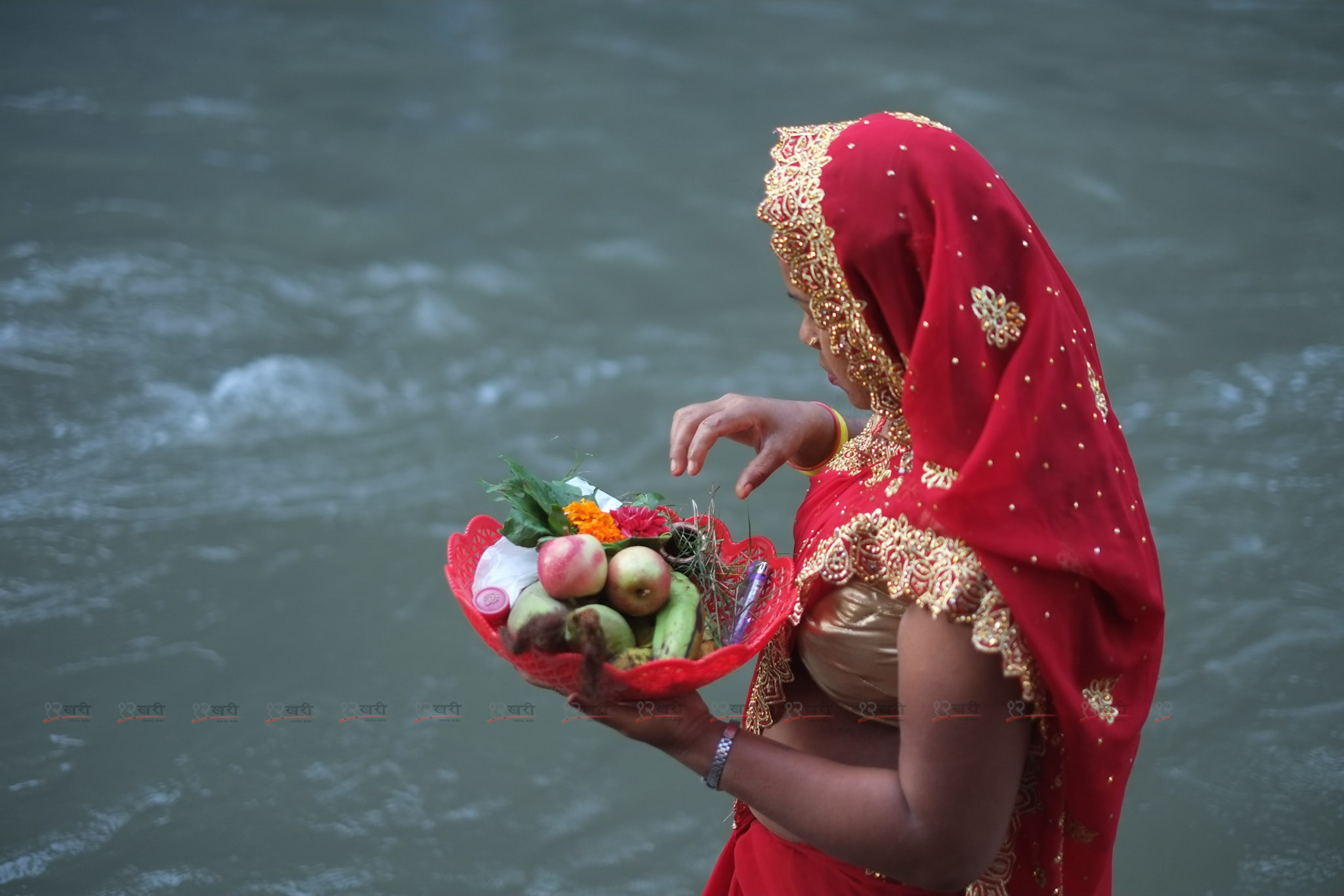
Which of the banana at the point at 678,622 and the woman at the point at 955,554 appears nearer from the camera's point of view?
the woman at the point at 955,554

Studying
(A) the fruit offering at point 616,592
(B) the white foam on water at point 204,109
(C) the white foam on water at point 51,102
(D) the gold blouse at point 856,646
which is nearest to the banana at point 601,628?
(A) the fruit offering at point 616,592

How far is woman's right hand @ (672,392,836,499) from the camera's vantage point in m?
1.59

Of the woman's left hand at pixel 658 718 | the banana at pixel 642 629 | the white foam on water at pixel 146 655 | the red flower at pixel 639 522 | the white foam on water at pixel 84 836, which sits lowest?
the white foam on water at pixel 84 836

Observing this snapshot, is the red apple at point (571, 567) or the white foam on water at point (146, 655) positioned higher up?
the red apple at point (571, 567)

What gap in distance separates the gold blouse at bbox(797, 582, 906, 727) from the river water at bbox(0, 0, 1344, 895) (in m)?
1.59

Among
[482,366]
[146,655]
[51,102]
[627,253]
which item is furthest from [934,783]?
[51,102]

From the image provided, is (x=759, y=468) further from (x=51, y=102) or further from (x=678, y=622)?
(x=51, y=102)

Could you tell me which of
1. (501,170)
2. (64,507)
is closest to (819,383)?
(501,170)

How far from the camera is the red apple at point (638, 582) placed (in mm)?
1329

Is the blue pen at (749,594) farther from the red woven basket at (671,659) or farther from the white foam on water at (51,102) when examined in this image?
the white foam on water at (51,102)

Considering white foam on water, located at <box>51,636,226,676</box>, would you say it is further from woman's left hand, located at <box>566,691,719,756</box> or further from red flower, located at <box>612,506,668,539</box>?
woman's left hand, located at <box>566,691,719,756</box>

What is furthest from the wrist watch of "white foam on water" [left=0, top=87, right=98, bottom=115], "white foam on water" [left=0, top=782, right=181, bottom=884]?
"white foam on water" [left=0, top=87, right=98, bottom=115]

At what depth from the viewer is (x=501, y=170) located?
5.90 m

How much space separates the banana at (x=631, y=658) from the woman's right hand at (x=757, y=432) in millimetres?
336
